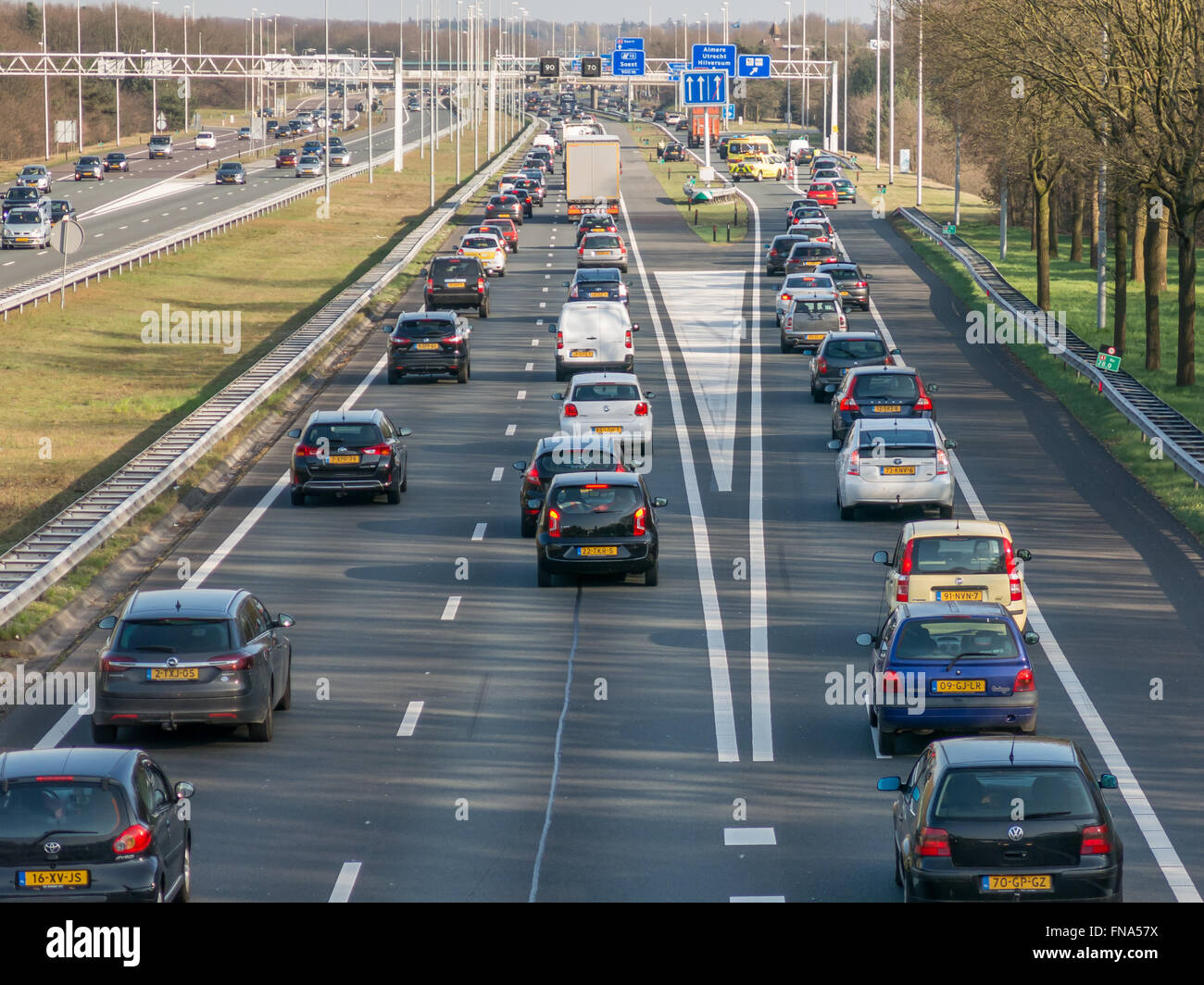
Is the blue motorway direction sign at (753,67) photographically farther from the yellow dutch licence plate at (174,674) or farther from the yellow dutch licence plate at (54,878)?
the yellow dutch licence plate at (54,878)

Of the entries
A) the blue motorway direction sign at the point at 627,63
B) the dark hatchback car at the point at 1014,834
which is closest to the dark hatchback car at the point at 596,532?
the dark hatchback car at the point at 1014,834

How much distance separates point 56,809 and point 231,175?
108987mm

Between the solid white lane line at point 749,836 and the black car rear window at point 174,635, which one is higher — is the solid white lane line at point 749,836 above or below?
below

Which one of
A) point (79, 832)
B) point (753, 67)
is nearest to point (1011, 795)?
point (79, 832)

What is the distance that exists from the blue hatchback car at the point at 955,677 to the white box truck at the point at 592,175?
72822 millimetres

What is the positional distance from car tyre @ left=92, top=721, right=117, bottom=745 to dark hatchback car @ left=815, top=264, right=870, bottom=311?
40100mm

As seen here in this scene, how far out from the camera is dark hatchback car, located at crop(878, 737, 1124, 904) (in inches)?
492

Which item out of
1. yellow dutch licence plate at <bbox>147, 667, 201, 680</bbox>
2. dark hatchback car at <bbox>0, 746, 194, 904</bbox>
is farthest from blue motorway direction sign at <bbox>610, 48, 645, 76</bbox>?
dark hatchback car at <bbox>0, 746, 194, 904</bbox>

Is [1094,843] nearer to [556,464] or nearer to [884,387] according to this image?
[556,464]

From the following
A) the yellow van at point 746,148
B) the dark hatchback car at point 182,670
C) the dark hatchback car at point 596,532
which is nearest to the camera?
the dark hatchback car at point 182,670

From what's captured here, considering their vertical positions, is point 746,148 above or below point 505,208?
above

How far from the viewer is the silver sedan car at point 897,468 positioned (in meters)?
28.5

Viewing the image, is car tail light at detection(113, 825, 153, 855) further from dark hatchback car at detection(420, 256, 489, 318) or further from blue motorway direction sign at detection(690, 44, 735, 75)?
blue motorway direction sign at detection(690, 44, 735, 75)

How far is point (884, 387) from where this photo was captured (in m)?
34.5
